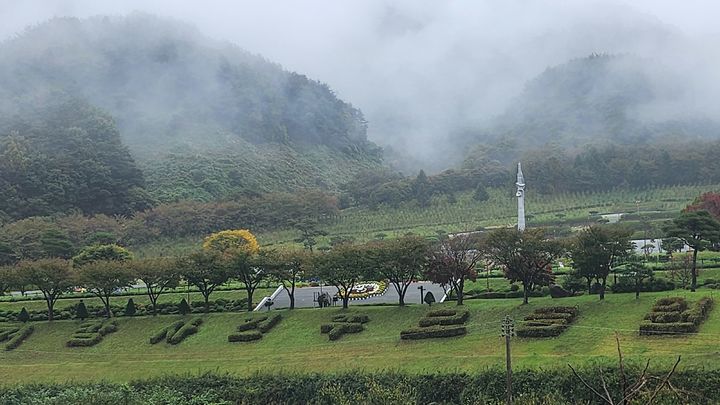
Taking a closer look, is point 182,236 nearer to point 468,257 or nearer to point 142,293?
point 142,293

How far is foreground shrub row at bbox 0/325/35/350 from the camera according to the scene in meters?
47.1

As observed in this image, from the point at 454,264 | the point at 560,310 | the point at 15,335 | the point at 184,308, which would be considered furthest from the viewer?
the point at 184,308

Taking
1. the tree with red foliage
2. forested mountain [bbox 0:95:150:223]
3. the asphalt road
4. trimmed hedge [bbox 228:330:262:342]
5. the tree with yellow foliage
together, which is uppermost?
forested mountain [bbox 0:95:150:223]

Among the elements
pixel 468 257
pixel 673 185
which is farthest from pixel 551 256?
pixel 673 185

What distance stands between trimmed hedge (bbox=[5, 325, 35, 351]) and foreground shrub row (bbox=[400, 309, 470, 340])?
2598cm

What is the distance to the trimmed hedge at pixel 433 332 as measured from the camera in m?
38.1

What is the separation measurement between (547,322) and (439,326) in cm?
582

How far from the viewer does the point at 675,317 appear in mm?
33844

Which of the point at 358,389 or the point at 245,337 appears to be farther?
the point at 245,337

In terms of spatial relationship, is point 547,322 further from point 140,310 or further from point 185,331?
point 140,310

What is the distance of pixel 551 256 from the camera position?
41.8m

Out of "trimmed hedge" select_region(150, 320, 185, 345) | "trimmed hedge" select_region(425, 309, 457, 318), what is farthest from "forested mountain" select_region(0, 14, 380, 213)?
"trimmed hedge" select_region(425, 309, 457, 318)

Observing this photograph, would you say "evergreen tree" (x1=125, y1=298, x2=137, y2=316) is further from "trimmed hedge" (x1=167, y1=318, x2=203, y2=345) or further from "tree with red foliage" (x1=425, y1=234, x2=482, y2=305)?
"tree with red foliage" (x1=425, y1=234, x2=482, y2=305)

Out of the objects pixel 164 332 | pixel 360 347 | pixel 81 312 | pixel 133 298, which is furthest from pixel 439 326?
pixel 133 298
